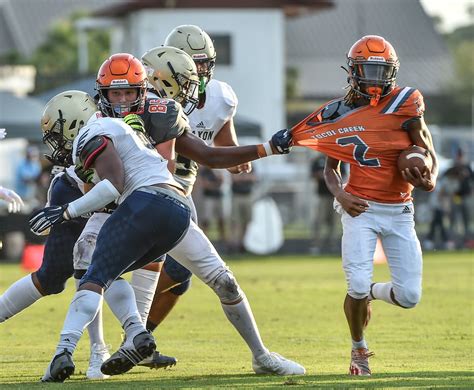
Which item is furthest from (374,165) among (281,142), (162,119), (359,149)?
(162,119)

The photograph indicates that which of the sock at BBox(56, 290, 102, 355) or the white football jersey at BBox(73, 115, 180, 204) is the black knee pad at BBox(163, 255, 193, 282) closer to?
the white football jersey at BBox(73, 115, 180, 204)

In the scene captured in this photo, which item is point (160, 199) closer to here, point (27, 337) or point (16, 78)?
point (27, 337)

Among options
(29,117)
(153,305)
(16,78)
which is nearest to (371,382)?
(153,305)

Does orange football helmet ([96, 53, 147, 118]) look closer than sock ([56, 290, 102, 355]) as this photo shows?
No

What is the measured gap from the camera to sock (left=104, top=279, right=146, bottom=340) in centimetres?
711

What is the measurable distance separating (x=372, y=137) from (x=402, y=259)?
79cm

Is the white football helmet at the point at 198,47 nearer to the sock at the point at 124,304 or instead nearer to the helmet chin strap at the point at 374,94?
the helmet chin strap at the point at 374,94

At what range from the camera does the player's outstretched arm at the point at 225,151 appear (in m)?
7.43

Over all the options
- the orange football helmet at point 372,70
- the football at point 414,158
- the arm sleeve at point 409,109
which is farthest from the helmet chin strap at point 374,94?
the football at point 414,158

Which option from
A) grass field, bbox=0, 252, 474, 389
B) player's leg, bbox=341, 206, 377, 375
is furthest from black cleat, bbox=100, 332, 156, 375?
player's leg, bbox=341, 206, 377, 375

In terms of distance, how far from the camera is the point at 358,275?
7.54 m

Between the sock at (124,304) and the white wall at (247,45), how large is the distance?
31.6 metres

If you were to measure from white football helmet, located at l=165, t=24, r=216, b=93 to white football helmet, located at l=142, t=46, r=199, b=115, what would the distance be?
465 millimetres

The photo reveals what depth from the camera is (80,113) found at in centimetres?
781
